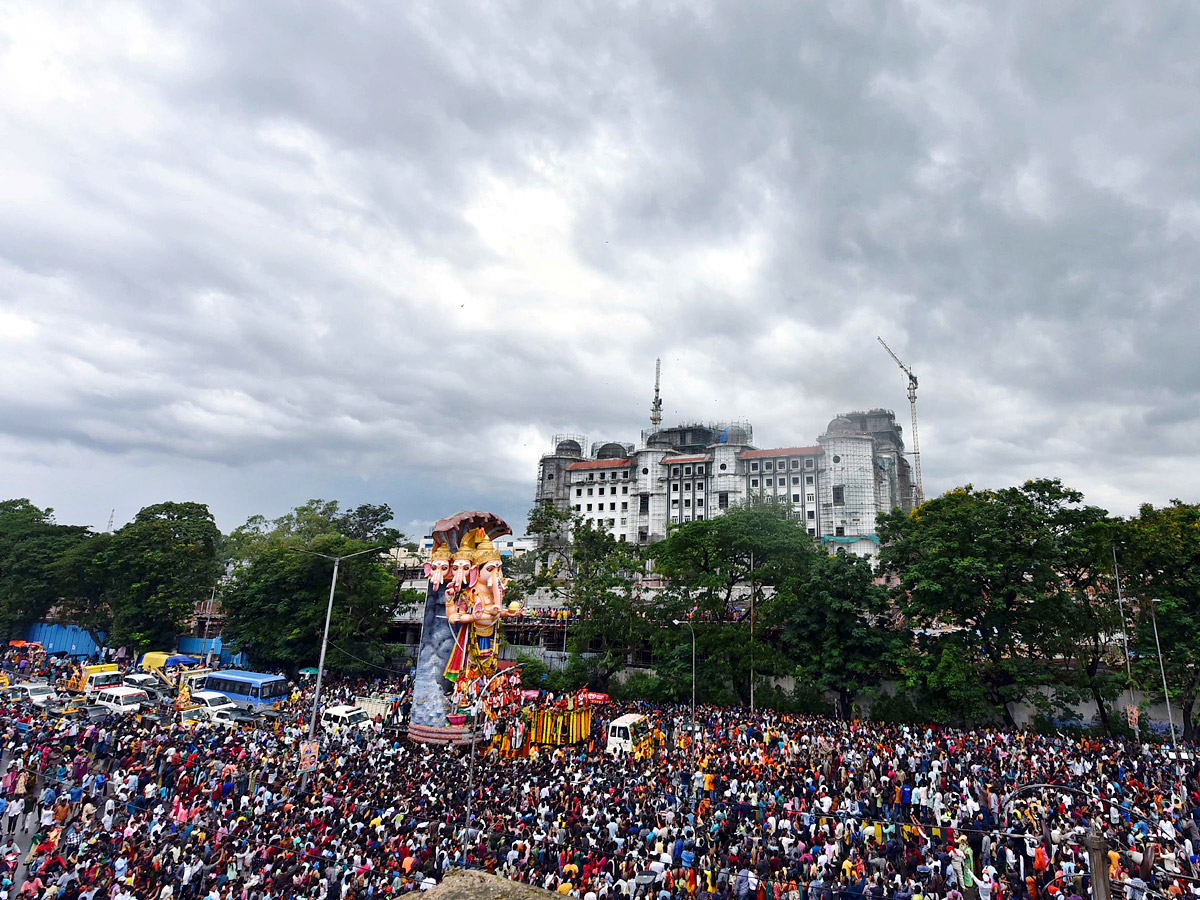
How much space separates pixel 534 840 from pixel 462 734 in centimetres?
1264

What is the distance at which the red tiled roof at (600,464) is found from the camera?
95.8 metres

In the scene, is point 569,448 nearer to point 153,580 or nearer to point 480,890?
point 153,580

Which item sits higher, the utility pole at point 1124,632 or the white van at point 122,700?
the utility pole at point 1124,632

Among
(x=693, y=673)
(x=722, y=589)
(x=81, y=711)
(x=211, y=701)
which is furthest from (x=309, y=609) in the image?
(x=722, y=589)

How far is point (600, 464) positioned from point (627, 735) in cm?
7135

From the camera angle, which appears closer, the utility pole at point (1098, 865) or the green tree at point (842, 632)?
the utility pole at point (1098, 865)

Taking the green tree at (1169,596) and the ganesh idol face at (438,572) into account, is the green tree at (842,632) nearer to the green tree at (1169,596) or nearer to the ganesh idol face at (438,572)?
the green tree at (1169,596)

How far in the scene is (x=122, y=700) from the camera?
3012 cm

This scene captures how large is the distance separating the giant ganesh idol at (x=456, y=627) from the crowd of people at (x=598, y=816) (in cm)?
171

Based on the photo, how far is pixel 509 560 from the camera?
68875 millimetres

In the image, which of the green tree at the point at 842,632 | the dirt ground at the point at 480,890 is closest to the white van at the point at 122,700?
the dirt ground at the point at 480,890

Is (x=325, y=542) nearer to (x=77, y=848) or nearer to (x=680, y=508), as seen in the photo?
(x=77, y=848)

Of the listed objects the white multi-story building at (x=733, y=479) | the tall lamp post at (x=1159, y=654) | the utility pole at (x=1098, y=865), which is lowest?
the utility pole at (x=1098, y=865)

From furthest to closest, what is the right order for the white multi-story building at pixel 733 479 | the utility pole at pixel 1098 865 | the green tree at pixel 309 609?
the white multi-story building at pixel 733 479
the green tree at pixel 309 609
the utility pole at pixel 1098 865
